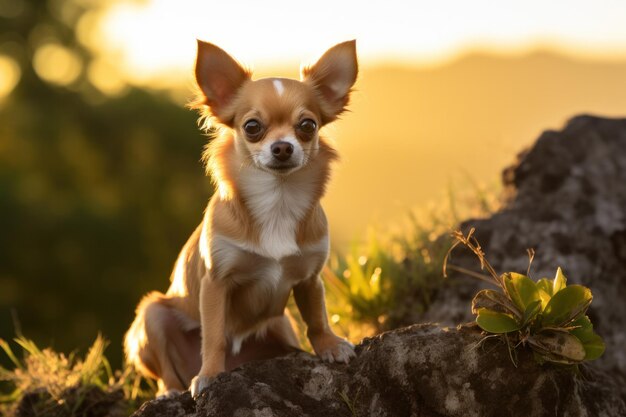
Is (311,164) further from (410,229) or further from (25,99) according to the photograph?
(25,99)

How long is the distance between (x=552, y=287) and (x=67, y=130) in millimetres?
18548

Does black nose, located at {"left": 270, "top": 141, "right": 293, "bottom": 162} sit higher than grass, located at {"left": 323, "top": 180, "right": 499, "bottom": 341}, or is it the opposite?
black nose, located at {"left": 270, "top": 141, "right": 293, "bottom": 162}

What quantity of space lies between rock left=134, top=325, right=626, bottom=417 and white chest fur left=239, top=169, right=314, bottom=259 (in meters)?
0.71

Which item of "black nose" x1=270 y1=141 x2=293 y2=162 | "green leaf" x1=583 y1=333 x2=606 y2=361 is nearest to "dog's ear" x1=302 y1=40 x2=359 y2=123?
"black nose" x1=270 y1=141 x2=293 y2=162

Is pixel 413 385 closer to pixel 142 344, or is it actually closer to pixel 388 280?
pixel 142 344

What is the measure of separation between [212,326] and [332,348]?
2.30 feet

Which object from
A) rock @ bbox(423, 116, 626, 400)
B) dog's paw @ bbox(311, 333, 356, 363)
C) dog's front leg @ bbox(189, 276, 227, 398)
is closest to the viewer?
dog's front leg @ bbox(189, 276, 227, 398)

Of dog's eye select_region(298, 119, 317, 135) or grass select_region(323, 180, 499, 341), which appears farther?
grass select_region(323, 180, 499, 341)

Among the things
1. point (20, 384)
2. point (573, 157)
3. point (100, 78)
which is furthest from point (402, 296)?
point (100, 78)

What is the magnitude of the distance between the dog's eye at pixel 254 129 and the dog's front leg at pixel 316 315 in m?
0.92

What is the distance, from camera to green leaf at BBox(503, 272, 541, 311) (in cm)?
390

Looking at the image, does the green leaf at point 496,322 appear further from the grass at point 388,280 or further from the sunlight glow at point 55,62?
the sunlight glow at point 55,62

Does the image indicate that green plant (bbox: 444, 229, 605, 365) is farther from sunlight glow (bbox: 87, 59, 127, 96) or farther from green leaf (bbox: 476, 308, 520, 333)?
sunlight glow (bbox: 87, 59, 127, 96)

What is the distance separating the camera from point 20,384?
5977mm
